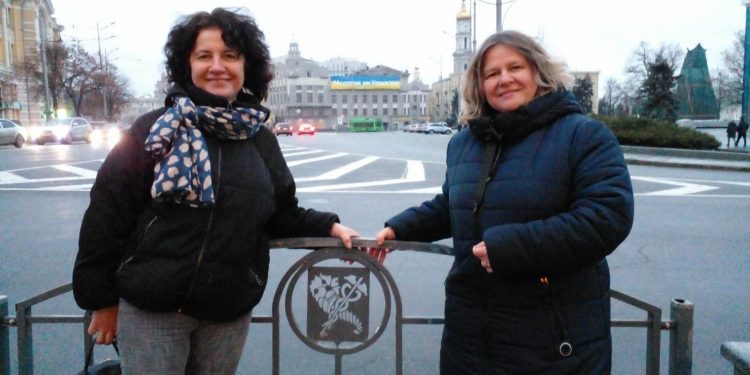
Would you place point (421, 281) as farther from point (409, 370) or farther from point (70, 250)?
point (70, 250)

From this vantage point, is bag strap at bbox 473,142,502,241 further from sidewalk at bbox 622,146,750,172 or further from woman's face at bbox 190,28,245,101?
sidewalk at bbox 622,146,750,172

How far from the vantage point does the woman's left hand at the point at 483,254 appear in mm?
1923

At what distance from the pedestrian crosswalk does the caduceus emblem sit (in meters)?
9.47

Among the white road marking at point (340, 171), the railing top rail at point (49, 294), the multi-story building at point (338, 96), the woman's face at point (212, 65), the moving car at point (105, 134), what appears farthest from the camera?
the multi-story building at point (338, 96)

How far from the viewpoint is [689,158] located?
75.1 ft

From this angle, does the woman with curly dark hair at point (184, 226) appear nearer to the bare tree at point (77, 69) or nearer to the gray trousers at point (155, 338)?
the gray trousers at point (155, 338)

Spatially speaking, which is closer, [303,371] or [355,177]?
[303,371]

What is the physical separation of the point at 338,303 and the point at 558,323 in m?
0.91

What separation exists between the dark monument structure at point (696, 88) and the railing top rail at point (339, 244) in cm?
5861

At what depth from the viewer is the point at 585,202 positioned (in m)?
1.85

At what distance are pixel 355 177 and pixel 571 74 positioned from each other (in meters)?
12.8

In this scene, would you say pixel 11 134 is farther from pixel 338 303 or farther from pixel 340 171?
pixel 338 303

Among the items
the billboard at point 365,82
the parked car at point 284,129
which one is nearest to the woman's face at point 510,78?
the parked car at point 284,129

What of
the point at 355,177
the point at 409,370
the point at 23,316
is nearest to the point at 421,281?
the point at 409,370
